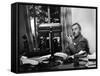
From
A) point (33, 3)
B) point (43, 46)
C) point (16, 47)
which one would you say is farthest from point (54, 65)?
point (33, 3)

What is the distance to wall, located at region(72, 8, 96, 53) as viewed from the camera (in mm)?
7822

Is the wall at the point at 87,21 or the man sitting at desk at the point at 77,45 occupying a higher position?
the wall at the point at 87,21

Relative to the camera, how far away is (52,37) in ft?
24.6

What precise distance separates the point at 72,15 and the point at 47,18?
0.68m

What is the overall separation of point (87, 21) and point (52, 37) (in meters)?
1.05

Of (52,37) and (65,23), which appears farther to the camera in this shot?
(65,23)

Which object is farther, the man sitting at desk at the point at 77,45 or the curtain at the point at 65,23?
the man sitting at desk at the point at 77,45

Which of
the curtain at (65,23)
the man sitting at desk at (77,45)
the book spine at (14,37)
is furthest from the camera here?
the man sitting at desk at (77,45)

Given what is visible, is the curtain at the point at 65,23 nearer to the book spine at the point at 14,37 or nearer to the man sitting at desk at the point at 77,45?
the man sitting at desk at the point at 77,45

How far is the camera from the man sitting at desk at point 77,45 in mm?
7727

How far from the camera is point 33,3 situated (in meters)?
7.26

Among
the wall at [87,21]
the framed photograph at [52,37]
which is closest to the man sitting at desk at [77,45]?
the framed photograph at [52,37]

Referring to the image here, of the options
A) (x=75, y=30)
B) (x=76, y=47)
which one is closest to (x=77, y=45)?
(x=76, y=47)

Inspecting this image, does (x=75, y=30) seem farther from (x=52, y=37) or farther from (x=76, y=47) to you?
(x=52, y=37)
